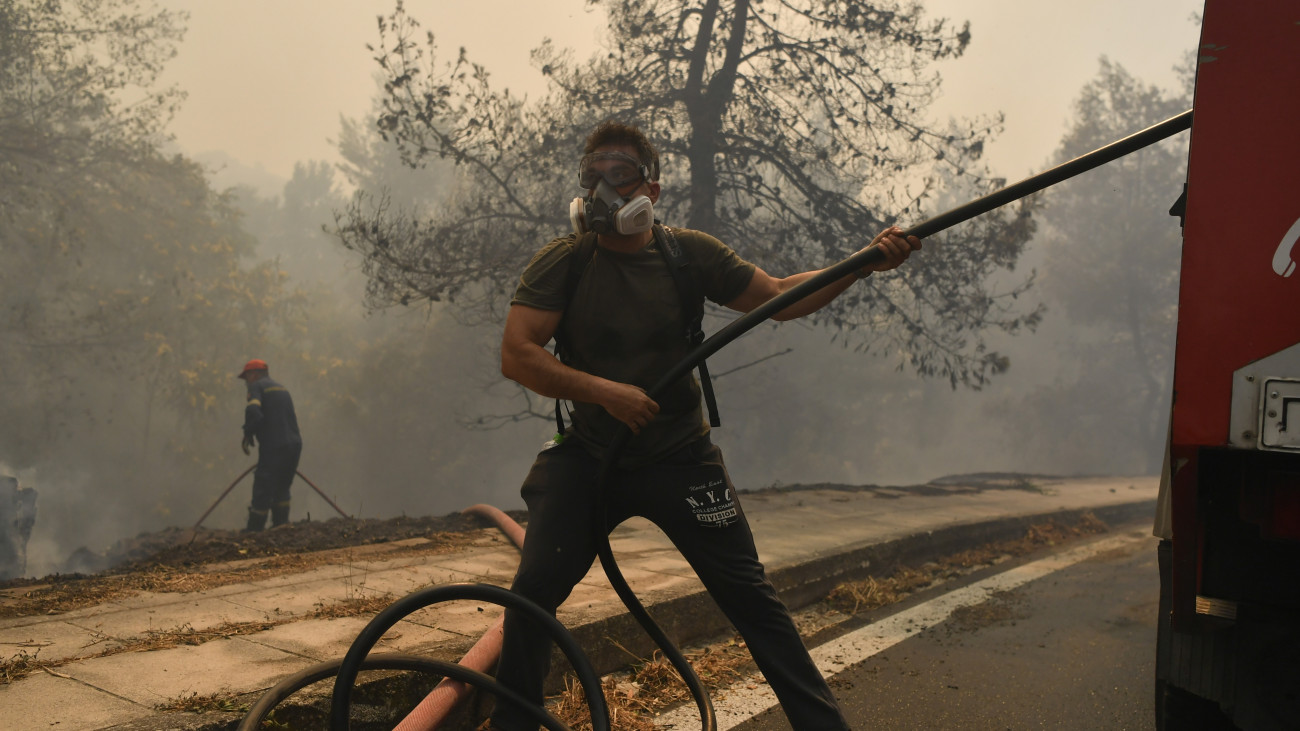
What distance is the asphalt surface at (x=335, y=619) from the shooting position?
2.91 meters

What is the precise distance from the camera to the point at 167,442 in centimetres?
3612

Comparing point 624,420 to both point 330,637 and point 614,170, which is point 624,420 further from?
point 330,637

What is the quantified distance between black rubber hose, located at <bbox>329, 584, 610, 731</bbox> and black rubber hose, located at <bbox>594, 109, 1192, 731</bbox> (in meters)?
0.32

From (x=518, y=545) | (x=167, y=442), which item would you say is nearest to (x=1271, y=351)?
(x=518, y=545)

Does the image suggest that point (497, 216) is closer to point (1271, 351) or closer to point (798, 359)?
→ point (1271, 351)

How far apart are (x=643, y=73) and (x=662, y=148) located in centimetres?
125

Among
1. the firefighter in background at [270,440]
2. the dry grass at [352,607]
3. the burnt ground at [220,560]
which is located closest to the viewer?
the dry grass at [352,607]

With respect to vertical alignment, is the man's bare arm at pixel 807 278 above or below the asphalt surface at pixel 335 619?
above

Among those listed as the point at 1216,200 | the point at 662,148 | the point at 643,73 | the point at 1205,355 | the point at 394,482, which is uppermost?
the point at 643,73

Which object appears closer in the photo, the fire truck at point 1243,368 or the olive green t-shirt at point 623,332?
the fire truck at point 1243,368

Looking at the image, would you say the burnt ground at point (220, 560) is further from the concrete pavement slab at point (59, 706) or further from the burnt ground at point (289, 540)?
the concrete pavement slab at point (59, 706)

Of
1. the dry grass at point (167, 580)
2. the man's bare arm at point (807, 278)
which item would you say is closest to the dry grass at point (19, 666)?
the dry grass at point (167, 580)

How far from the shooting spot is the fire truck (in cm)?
221

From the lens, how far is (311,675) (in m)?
2.58
